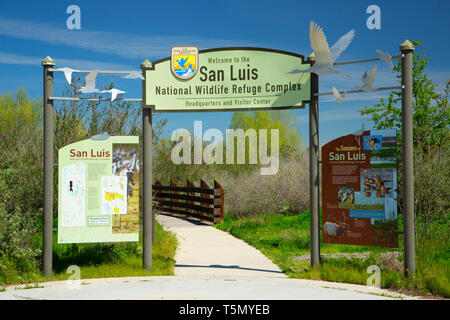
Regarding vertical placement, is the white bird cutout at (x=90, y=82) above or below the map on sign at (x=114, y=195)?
above

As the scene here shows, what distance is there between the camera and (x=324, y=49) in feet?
27.3

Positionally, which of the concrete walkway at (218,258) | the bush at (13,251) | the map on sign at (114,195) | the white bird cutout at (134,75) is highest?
the white bird cutout at (134,75)

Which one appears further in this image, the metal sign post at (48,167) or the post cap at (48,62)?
the post cap at (48,62)

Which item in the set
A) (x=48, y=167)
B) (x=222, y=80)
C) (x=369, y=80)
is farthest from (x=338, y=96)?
(x=48, y=167)

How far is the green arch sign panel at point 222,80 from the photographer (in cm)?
930

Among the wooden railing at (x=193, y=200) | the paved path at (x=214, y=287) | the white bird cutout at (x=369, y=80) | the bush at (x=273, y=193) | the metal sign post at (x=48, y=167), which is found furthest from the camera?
the bush at (x=273, y=193)

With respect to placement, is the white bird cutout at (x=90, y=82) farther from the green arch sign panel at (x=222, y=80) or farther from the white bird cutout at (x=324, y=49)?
the white bird cutout at (x=324, y=49)

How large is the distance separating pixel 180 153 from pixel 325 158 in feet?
67.5

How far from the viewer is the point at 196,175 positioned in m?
28.3

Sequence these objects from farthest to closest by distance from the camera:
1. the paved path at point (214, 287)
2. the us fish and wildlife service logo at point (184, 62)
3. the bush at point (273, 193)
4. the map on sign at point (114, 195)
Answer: the bush at point (273, 193) → the us fish and wildlife service logo at point (184, 62) → the map on sign at point (114, 195) → the paved path at point (214, 287)

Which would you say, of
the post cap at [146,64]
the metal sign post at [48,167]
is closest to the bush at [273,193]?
the post cap at [146,64]

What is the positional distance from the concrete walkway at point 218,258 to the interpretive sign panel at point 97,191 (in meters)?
1.47

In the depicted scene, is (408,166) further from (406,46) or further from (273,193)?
(273,193)

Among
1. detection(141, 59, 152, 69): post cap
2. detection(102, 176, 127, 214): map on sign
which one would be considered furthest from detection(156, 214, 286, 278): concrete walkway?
detection(141, 59, 152, 69): post cap
